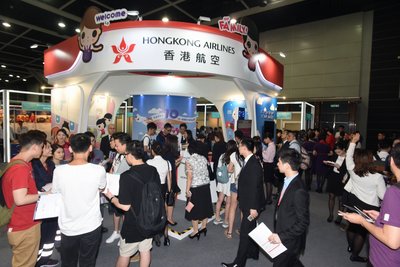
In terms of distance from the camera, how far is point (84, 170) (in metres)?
1.88

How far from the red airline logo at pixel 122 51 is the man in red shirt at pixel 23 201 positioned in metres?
3.08

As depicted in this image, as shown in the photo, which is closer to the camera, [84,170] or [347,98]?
[84,170]

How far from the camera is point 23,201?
1854 mm

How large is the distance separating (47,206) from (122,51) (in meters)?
3.59

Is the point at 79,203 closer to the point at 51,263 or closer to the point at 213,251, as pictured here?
the point at 51,263

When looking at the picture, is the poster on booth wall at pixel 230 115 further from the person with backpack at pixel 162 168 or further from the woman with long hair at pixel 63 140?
the woman with long hair at pixel 63 140

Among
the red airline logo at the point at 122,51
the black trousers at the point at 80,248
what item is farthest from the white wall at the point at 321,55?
the black trousers at the point at 80,248

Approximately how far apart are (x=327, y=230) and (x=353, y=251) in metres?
0.88

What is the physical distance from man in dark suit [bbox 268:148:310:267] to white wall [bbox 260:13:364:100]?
36.2ft

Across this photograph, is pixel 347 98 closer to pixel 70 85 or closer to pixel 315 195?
pixel 315 195

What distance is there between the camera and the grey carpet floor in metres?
2.91

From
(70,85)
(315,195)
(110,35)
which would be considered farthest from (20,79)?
(315,195)

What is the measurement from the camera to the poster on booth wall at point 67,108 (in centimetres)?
616

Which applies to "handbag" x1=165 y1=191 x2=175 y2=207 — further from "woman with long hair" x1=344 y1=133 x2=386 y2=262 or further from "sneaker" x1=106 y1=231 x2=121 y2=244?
"woman with long hair" x1=344 y1=133 x2=386 y2=262
